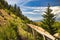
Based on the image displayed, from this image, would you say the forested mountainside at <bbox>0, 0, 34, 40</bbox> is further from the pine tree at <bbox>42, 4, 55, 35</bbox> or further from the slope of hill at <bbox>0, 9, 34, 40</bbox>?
the pine tree at <bbox>42, 4, 55, 35</bbox>

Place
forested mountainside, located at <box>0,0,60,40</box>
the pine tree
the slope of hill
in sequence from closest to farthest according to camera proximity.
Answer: the slope of hill
forested mountainside, located at <box>0,0,60,40</box>
the pine tree

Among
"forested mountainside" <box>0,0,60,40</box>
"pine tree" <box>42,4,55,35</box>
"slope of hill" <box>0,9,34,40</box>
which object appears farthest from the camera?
"pine tree" <box>42,4,55,35</box>

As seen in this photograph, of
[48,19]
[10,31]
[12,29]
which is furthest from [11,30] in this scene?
[48,19]

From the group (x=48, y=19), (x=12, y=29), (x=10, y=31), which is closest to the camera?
(x=10, y=31)

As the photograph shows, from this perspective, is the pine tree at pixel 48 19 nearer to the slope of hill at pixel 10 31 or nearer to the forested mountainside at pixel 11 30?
the forested mountainside at pixel 11 30

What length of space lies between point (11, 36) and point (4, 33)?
1.35 ft

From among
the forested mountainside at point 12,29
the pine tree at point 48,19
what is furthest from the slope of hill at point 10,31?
the pine tree at point 48,19

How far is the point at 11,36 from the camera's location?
12.1m

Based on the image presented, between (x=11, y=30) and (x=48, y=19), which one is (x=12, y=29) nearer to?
(x=11, y=30)

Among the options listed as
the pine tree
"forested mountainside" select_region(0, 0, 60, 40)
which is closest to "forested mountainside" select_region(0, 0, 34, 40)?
"forested mountainside" select_region(0, 0, 60, 40)

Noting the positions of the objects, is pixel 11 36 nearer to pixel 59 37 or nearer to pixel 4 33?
pixel 4 33

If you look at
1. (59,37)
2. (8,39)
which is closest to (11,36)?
(8,39)

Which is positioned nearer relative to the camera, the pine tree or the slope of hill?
the slope of hill

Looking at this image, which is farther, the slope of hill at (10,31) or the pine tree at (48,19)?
the pine tree at (48,19)
